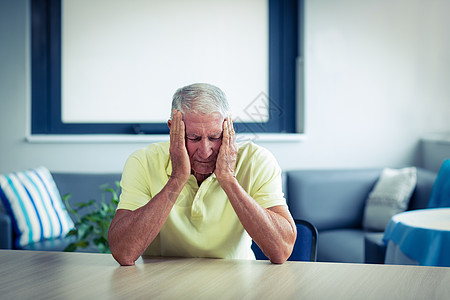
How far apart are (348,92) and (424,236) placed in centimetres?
181

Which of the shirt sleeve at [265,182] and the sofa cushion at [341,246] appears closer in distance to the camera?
the shirt sleeve at [265,182]

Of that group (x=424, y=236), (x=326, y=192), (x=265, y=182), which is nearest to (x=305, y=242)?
(x=265, y=182)

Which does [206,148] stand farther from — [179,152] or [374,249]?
[374,249]

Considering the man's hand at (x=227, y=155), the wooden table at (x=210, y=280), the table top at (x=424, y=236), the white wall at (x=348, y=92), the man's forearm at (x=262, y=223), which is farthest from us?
the white wall at (x=348, y=92)

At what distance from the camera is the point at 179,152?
53.7 inches

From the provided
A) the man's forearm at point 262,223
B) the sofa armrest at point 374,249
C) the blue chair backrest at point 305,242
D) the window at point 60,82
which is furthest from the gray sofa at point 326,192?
the man's forearm at point 262,223

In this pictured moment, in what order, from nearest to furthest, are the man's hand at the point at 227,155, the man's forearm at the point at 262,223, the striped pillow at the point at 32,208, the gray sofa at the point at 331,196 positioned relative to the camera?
the man's forearm at the point at 262,223 < the man's hand at the point at 227,155 < the striped pillow at the point at 32,208 < the gray sofa at the point at 331,196

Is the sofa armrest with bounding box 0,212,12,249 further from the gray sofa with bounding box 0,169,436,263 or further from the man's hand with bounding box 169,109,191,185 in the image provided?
the man's hand with bounding box 169,109,191,185

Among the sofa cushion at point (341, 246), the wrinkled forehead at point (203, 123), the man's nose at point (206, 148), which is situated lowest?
the sofa cushion at point (341, 246)

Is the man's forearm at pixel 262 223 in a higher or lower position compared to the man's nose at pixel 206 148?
lower

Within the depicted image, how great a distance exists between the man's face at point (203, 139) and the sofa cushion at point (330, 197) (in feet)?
6.65

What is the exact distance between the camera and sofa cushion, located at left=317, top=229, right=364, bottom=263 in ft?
9.18

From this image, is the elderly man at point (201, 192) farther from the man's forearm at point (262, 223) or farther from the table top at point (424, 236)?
the table top at point (424, 236)

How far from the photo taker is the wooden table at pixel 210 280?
0.91 m
